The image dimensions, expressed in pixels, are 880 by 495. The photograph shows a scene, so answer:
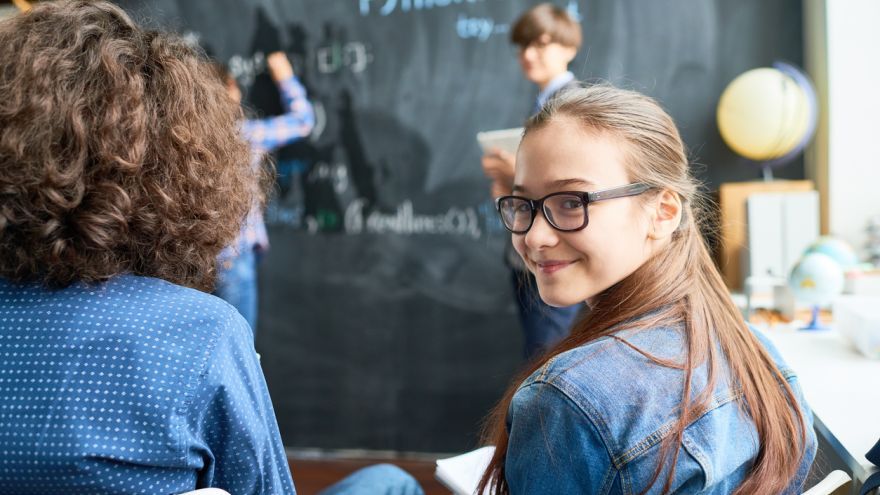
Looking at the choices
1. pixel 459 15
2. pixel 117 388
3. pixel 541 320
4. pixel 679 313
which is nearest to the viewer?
pixel 117 388

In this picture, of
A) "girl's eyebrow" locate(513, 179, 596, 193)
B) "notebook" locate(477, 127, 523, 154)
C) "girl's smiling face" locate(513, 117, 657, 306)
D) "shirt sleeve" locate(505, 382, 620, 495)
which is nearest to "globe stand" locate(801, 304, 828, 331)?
"notebook" locate(477, 127, 523, 154)

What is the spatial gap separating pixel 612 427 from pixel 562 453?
0.21ft

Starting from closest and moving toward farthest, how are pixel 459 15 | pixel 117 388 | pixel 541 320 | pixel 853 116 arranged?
1. pixel 117 388
2. pixel 541 320
3. pixel 853 116
4. pixel 459 15

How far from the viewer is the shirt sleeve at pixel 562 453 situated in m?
0.87

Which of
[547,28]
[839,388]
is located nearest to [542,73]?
[547,28]

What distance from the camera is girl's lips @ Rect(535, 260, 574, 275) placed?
1089 mm

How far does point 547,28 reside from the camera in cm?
250

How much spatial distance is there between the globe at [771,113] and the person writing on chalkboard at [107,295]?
204 cm

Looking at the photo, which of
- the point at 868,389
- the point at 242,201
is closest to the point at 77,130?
the point at 242,201

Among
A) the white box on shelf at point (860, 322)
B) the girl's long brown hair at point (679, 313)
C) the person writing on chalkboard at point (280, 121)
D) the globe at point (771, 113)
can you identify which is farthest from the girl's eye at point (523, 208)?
the person writing on chalkboard at point (280, 121)

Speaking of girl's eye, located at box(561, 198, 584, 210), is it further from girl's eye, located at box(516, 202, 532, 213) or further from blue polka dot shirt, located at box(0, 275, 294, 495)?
blue polka dot shirt, located at box(0, 275, 294, 495)

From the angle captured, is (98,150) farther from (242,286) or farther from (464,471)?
(242,286)

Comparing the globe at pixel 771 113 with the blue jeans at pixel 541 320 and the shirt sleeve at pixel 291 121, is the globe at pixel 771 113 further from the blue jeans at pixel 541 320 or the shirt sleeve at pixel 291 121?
the shirt sleeve at pixel 291 121

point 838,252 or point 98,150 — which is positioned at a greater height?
point 98,150
